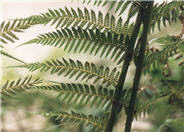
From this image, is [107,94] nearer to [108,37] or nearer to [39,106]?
[108,37]

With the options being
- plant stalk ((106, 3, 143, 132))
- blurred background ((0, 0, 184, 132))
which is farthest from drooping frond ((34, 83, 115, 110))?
blurred background ((0, 0, 184, 132))

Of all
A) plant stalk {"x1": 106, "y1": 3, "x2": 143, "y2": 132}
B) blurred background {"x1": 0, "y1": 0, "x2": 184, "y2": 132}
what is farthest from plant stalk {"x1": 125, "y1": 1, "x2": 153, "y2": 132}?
blurred background {"x1": 0, "y1": 0, "x2": 184, "y2": 132}

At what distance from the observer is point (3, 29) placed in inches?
29.8

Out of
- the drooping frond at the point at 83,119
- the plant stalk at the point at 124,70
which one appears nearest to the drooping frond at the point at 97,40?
the plant stalk at the point at 124,70

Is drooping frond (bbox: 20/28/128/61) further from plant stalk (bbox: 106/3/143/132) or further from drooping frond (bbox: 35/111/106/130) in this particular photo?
drooping frond (bbox: 35/111/106/130)

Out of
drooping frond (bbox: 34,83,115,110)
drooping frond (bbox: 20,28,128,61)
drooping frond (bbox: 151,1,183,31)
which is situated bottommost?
drooping frond (bbox: 34,83,115,110)

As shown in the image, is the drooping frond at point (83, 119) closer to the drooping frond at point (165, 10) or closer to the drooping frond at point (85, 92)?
the drooping frond at point (85, 92)

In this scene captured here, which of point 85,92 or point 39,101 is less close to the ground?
point 39,101

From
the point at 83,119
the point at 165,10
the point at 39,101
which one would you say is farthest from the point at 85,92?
the point at 39,101

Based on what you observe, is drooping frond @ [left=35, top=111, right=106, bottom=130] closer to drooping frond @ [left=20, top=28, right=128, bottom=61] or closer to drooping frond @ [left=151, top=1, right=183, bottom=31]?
drooping frond @ [left=20, top=28, right=128, bottom=61]

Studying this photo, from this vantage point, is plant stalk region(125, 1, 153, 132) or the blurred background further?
Answer: the blurred background

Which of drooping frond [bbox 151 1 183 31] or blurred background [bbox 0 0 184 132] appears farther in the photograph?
blurred background [bbox 0 0 184 132]

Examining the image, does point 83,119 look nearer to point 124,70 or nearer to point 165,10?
point 124,70

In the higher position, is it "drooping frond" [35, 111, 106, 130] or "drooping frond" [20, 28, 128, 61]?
"drooping frond" [20, 28, 128, 61]
